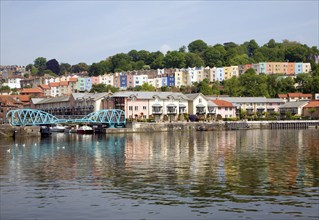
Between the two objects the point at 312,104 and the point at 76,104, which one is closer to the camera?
the point at 76,104

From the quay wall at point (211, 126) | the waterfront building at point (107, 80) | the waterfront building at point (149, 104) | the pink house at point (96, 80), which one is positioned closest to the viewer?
the quay wall at point (211, 126)

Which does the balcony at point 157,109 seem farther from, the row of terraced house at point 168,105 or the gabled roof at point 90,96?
the gabled roof at point 90,96

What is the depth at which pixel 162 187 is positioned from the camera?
27109mm

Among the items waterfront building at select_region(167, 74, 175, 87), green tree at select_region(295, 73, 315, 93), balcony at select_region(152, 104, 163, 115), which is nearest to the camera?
balcony at select_region(152, 104, 163, 115)

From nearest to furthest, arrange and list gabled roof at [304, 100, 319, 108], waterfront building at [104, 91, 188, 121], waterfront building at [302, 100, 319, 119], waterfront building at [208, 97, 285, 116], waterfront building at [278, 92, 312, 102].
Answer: waterfront building at [104, 91, 188, 121]
waterfront building at [302, 100, 319, 119]
gabled roof at [304, 100, 319, 108]
waterfront building at [208, 97, 285, 116]
waterfront building at [278, 92, 312, 102]

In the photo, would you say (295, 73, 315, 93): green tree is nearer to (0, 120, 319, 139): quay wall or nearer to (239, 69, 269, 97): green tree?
(239, 69, 269, 97): green tree

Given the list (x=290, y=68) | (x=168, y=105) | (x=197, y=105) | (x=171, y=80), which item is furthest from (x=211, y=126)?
(x=290, y=68)

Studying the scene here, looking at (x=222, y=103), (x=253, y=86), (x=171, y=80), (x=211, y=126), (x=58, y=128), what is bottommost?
→ (x=58, y=128)

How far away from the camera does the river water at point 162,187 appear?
71.1 ft

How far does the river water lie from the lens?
71.1 ft

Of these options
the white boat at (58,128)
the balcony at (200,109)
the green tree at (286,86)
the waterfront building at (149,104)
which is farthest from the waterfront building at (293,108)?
the white boat at (58,128)

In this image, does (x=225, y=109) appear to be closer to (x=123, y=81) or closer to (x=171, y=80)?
(x=171, y=80)

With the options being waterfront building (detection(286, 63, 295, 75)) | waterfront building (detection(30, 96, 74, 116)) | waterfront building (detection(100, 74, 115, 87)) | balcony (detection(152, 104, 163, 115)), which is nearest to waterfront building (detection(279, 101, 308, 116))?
balcony (detection(152, 104, 163, 115))

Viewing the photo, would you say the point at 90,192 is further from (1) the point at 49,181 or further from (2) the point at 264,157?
(2) the point at 264,157
